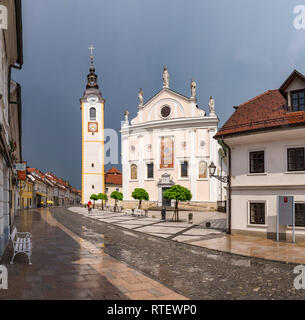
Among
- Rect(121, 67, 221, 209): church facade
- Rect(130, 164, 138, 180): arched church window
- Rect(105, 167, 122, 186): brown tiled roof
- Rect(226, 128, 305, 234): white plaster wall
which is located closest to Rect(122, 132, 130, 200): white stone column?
Rect(121, 67, 221, 209): church facade

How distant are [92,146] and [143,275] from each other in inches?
2226

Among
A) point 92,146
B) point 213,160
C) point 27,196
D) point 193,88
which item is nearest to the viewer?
point 213,160

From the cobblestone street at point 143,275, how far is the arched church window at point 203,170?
33.5 m

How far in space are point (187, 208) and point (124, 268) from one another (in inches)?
1386

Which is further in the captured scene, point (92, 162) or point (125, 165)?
point (92, 162)

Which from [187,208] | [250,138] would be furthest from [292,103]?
[187,208]

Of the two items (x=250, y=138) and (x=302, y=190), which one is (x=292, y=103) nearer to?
(x=250, y=138)

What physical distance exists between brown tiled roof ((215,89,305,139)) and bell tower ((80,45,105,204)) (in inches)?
1845

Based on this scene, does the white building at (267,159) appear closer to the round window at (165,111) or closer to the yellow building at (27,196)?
the round window at (165,111)

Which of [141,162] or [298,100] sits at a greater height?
[298,100]

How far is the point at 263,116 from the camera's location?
50.7 feet

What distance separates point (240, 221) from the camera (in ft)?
52.4

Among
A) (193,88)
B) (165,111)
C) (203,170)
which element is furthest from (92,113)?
(203,170)

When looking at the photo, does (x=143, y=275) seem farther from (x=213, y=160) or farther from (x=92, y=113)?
(x=92, y=113)
